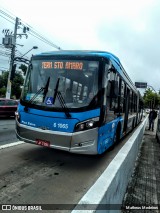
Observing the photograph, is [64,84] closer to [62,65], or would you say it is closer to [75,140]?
[62,65]

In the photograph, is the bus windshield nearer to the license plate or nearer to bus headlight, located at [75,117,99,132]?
bus headlight, located at [75,117,99,132]

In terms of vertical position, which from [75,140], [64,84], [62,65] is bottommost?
[75,140]

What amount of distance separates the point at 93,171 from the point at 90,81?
2282 millimetres

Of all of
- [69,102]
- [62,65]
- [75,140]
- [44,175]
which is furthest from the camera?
[62,65]

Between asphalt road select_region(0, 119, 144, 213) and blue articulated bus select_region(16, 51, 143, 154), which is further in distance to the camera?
blue articulated bus select_region(16, 51, 143, 154)

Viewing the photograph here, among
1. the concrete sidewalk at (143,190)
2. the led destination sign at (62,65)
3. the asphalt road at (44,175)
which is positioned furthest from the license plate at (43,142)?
the concrete sidewalk at (143,190)

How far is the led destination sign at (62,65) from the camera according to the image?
645 cm

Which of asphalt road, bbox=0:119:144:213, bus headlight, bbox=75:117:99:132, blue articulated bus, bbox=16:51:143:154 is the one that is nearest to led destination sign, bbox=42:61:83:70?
blue articulated bus, bbox=16:51:143:154

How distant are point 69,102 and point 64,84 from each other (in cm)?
51

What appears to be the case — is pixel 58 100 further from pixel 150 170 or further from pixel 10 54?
pixel 10 54

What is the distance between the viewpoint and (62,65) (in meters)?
6.58

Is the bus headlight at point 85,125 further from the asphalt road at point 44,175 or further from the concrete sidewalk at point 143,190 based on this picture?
the concrete sidewalk at point 143,190

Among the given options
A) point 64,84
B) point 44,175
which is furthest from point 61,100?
point 44,175

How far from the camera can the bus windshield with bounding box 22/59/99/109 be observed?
617 cm
